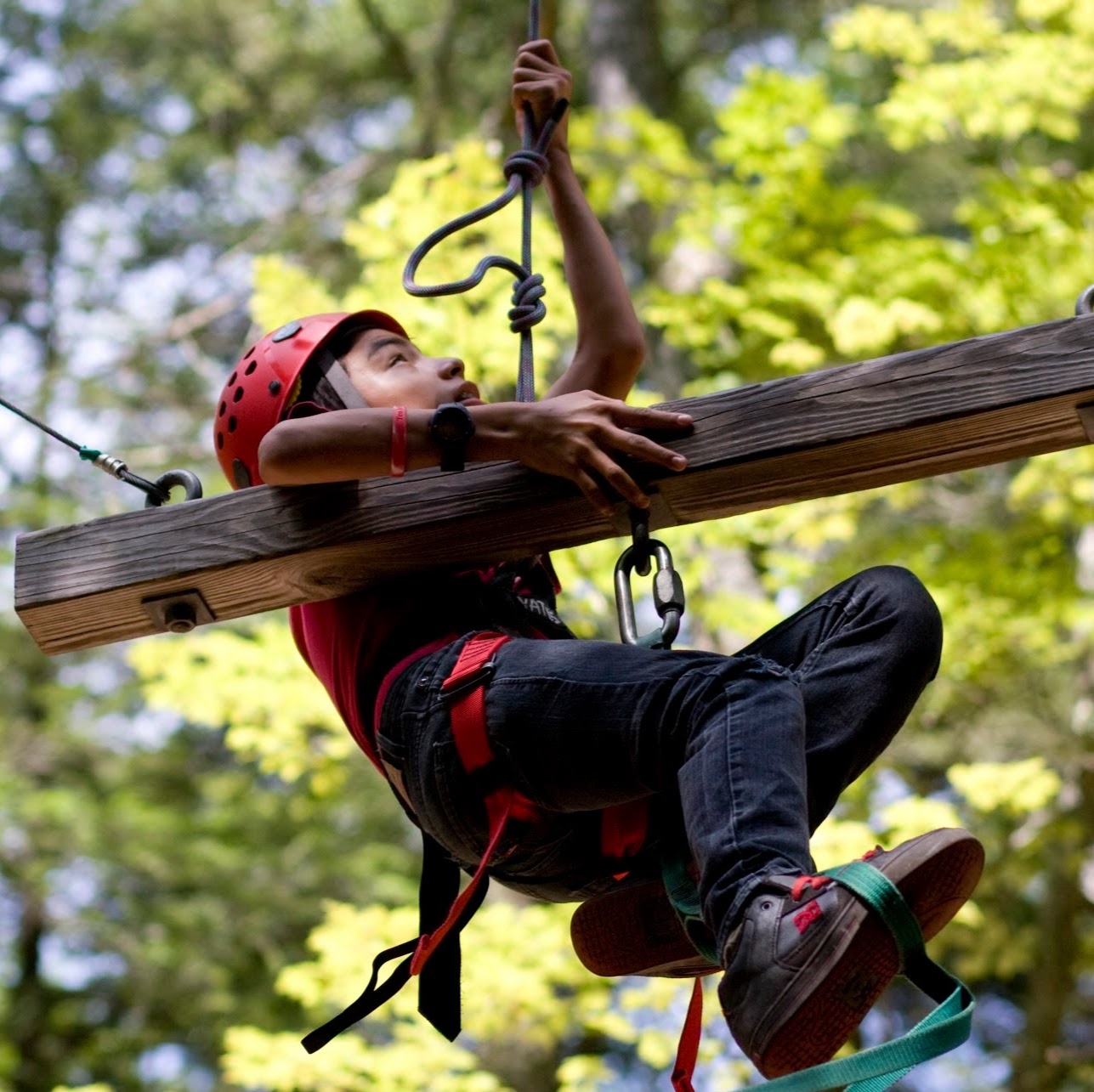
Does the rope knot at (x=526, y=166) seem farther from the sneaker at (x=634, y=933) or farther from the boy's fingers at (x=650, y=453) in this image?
the sneaker at (x=634, y=933)

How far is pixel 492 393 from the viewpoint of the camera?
19.3 ft

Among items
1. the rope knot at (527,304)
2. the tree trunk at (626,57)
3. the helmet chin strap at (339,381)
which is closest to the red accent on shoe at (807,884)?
the helmet chin strap at (339,381)

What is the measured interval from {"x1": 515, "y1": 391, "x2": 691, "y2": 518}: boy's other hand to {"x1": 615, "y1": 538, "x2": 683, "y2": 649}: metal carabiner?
88 millimetres

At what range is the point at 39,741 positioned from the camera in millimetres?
11820

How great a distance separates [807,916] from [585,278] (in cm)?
159

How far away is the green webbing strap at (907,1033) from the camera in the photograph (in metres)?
1.72

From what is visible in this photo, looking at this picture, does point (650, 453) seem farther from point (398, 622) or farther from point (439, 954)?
point (439, 954)

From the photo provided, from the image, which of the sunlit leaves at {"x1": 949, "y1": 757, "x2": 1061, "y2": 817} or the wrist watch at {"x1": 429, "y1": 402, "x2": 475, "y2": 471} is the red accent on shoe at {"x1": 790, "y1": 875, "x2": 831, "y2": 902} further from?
the sunlit leaves at {"x1": 949, "y1": 757, "x2": 1061, "y2": 817}

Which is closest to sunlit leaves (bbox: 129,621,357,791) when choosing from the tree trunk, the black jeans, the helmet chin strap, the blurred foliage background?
the blurred foliage background

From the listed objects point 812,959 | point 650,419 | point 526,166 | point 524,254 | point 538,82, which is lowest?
point 812,959

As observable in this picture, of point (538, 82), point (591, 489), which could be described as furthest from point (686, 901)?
point (538, 82)

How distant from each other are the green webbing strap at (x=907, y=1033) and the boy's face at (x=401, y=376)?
118 centimetres

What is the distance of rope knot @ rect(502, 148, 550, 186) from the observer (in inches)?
118

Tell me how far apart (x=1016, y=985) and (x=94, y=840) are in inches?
283
